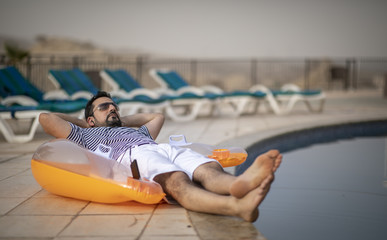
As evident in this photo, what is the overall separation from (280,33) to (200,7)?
17.4 ft

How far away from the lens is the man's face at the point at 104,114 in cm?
345

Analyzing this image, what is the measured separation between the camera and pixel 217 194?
2.67 m

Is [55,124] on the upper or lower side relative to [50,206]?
upper

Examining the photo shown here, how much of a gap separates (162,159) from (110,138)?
51 cm

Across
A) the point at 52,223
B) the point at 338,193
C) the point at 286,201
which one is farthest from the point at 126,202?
the point at 338,193

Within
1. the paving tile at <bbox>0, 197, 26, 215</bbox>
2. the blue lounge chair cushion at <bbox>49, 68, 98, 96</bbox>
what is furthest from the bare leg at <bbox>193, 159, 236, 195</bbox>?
the blue lounge chair cushion at <bbox>49, 68, 98, 96</bbox>

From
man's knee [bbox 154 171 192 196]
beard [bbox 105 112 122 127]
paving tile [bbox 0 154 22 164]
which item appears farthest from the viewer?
paving tile [bbox 0 154 22 164]

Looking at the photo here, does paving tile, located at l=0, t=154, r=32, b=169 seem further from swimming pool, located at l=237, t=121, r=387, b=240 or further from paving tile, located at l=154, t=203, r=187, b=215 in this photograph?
swimming pool, located at l=237, t=121, r=387, b=240

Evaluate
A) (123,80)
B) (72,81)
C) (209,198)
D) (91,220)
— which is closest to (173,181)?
(209,198)

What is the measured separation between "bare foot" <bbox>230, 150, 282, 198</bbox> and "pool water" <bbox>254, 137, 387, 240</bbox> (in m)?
0.71

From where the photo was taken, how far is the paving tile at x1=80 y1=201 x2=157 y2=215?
2910 mm

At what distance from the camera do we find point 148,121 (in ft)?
12.6

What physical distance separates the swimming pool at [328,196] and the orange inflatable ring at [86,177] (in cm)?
85

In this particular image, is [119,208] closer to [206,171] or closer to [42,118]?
[206,171]
